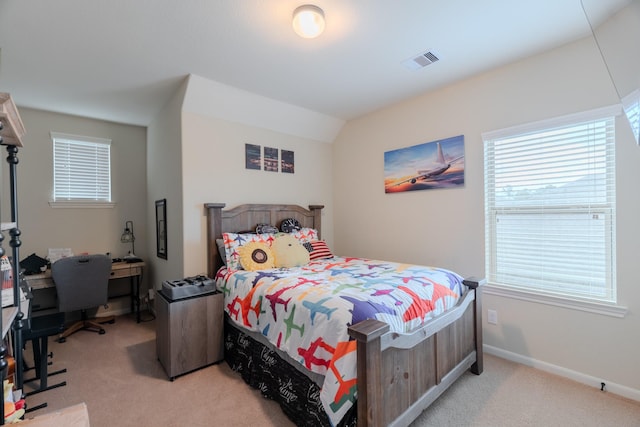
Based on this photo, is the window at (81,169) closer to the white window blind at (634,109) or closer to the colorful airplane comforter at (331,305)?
the colorful airplane comforter at (331,305)

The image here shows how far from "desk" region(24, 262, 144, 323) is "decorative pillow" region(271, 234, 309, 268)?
2.00 metres

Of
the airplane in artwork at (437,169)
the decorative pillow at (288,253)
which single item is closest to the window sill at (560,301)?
the airplane in artwork at (437,169)

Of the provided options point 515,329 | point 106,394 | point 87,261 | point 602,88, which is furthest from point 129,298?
point 602,88

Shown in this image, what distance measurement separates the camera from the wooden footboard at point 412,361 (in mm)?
1388

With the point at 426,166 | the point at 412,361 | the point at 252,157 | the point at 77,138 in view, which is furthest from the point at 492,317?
the point at 77,138

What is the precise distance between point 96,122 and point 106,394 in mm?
3275

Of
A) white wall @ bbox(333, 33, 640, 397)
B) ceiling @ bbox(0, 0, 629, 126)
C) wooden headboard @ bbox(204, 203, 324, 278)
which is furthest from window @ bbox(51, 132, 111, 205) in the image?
white wall @ bbox(333, 33, 640, 397)

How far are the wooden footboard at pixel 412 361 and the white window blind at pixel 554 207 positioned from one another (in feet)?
2.02

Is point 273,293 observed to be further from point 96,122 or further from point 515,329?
point 96,122

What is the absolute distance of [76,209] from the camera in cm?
365

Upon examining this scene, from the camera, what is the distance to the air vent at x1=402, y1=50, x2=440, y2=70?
241 cm

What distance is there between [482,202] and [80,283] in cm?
409

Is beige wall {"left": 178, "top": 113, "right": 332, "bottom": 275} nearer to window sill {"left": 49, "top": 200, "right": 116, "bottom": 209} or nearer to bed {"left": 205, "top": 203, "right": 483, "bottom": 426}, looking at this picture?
bed {"left": 205, "top": 203, "right": 483, "bottom": 426}

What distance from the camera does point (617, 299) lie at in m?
2.11
